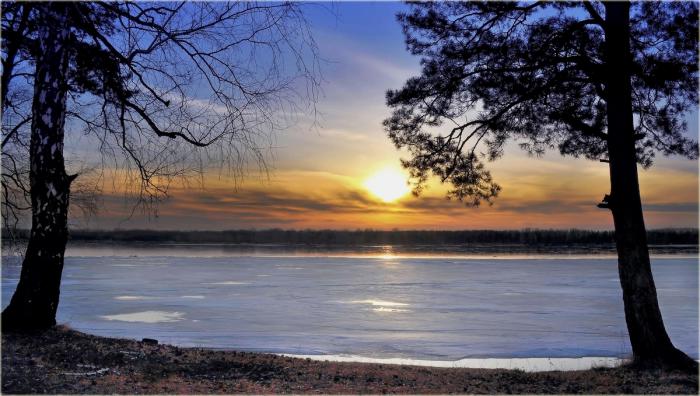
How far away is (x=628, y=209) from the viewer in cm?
1138

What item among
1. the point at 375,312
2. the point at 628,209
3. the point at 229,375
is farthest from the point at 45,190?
the point at 375,312

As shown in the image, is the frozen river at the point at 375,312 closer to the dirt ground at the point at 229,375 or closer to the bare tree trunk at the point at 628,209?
the bare tree trunk at the point at 628,209

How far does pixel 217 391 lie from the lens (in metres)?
8.24

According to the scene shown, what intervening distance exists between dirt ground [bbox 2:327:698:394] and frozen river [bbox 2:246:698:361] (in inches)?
152

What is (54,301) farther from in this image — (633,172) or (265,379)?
(633,172)

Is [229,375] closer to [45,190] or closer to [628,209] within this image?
[45,190]

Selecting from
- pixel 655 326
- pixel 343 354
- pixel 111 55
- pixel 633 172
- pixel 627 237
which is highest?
pixel 111 55

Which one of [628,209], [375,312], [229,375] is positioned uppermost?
[628,209]

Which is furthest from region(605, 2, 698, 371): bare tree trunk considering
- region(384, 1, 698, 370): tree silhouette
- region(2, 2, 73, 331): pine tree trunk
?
region(2, 2, 73, 331): pine tree trunk

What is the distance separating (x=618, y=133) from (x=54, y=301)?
9821 millimetres

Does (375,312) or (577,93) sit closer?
(577,93)

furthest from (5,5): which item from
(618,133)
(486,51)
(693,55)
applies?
(693,55)

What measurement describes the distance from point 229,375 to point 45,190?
427cm

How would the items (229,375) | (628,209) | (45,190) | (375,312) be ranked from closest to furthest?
1. (229,375)
2. (45,190)
3. (628,209)
4. (375,312)
